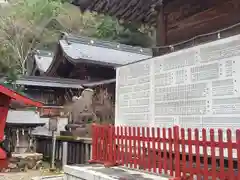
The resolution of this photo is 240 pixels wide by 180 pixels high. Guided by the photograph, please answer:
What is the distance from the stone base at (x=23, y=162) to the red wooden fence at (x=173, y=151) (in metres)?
4.79

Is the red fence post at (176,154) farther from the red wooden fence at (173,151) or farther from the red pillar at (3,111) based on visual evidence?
the red pillar at (3,111)

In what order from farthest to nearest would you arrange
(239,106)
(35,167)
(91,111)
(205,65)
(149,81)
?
(91,111) → (35,167) → (149,81) → (205,65) → (239,106)

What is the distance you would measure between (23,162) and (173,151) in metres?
7.34

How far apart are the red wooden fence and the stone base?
4.79 m

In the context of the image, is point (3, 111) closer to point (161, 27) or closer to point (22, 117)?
point (22, 117)

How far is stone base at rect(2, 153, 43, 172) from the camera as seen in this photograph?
10602 millimetres

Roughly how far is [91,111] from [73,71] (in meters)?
8.38

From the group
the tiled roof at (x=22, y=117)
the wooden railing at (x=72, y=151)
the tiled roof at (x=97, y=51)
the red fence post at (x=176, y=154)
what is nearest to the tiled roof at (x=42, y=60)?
the tiled roof at (x=97, y=51)

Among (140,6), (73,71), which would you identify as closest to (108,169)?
(140,6)

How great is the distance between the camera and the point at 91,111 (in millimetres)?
14531

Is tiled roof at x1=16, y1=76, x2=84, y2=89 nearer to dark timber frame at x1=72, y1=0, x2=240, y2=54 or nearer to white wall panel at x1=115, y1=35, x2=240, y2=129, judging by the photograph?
dark timber frame at x1=72, y1=0, x2=240, y2=54

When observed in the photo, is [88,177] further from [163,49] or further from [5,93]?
[5,93]

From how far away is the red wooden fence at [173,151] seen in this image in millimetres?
4121

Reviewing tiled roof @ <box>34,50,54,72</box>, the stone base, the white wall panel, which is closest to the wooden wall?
the white wall panel
